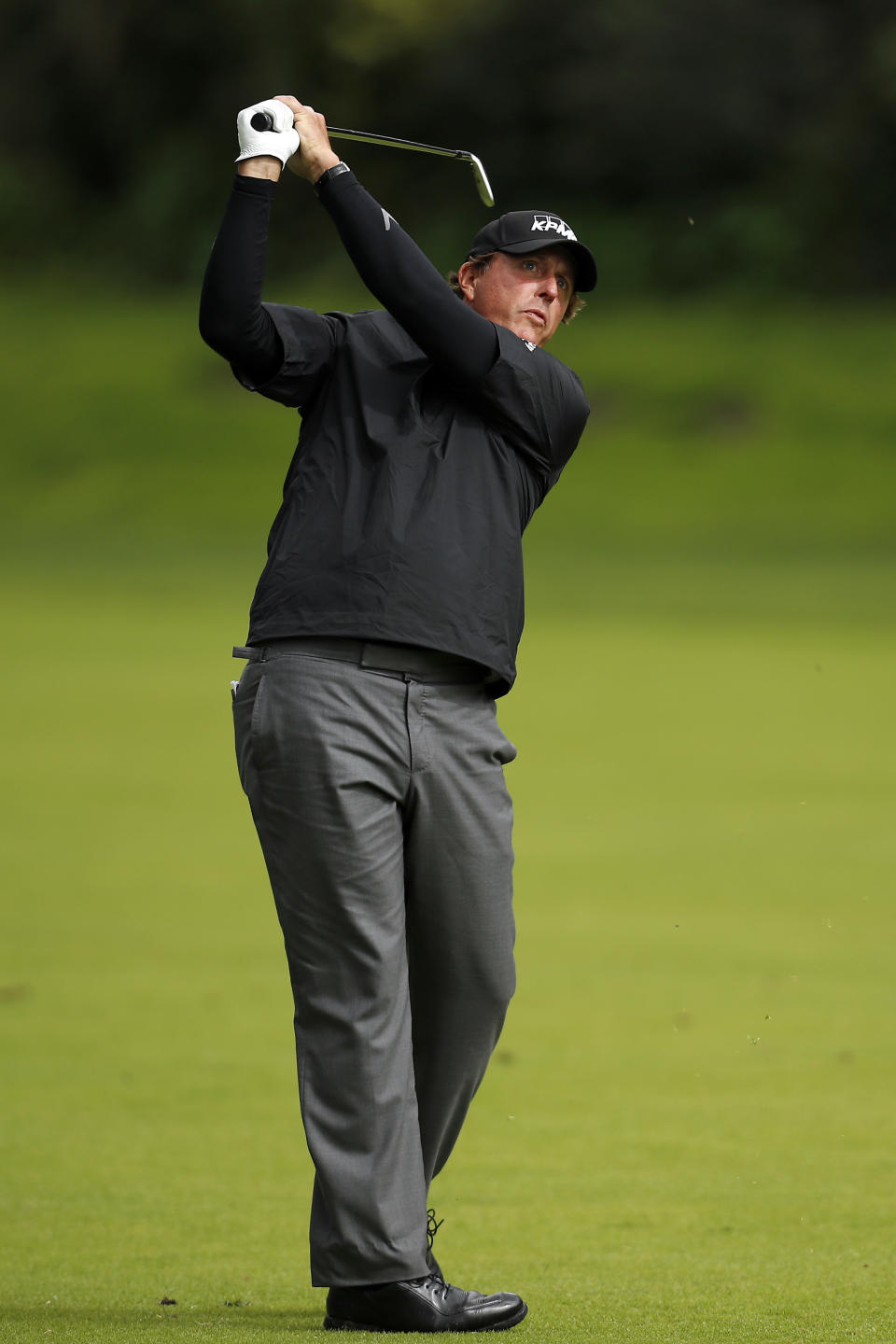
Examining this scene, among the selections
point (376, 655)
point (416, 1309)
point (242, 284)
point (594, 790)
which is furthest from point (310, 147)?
point (594, 790)

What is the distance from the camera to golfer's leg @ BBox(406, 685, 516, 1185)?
2.98 metres

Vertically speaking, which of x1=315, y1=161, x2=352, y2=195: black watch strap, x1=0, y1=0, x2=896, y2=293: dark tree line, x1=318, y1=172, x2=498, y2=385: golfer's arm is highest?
x1=0, y1=0, x2=896, y2=293: dark tree line

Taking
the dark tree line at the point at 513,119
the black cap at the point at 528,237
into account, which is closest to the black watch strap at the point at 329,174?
the black cap at the point at 528,237

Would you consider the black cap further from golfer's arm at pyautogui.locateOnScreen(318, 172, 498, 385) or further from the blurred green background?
the blurred green background

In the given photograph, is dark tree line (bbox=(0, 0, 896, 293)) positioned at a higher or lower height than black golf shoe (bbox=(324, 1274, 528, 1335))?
higher

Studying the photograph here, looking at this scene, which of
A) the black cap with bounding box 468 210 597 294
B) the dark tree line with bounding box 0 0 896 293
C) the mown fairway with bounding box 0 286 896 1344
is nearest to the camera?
the black cap with bounding box 468 210 597 294

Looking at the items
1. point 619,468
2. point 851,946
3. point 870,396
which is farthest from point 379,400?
point 870,396

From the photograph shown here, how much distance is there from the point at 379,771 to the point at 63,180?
A: 4613 cm

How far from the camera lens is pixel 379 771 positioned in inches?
115

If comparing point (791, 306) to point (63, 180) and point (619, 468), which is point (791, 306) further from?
point (63, 180)

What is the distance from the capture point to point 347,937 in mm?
→ 2932

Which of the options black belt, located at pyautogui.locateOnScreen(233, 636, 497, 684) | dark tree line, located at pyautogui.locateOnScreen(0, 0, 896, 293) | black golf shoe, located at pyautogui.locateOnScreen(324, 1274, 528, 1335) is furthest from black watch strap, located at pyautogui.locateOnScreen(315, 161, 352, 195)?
dark tree line, located at pyautogui.locateOnScreen(0, 0, 896, 293)

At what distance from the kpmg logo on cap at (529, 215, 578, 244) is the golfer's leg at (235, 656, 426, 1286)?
767 mm

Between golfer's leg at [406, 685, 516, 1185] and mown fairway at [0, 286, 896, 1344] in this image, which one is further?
mown fairway at [0, 286, 896, 1344]
